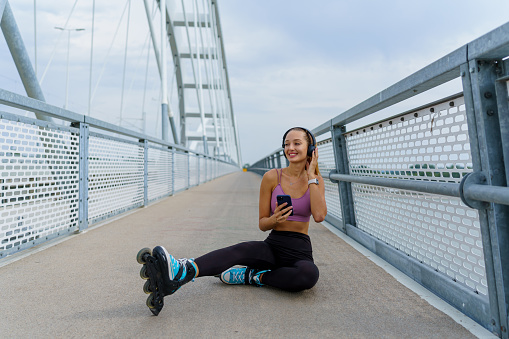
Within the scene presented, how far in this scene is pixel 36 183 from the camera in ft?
10.6

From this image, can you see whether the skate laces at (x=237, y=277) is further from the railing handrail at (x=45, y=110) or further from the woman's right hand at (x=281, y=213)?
the railing handrail at (x=45, y=110)

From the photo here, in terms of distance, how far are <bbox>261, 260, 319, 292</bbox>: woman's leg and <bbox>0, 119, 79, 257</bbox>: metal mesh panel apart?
7.12 feet

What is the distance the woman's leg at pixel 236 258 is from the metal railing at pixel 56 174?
177cm

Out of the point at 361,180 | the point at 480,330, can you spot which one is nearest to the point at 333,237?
the point at 361,180

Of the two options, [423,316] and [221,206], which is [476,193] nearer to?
[423,316]

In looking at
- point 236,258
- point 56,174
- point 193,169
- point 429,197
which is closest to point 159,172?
→ point 56,174

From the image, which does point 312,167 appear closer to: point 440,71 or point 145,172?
point 440,71

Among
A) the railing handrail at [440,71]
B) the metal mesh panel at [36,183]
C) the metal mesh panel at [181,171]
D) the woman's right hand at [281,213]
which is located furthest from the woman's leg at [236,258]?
the metal mesh panel at [181,171]

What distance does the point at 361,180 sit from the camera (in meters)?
3.15

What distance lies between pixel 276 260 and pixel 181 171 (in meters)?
8.72

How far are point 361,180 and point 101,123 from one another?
3260 millimetres

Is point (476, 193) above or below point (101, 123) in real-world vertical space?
below

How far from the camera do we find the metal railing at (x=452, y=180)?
1.51 metres

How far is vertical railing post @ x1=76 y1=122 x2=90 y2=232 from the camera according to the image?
402cm
